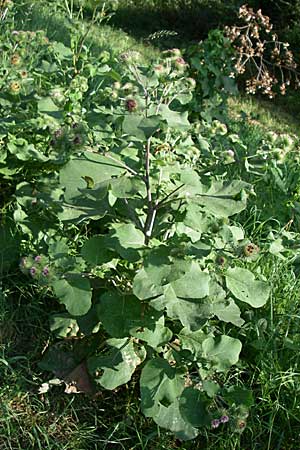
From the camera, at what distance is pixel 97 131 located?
2537 mm

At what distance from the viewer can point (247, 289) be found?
7.63ft

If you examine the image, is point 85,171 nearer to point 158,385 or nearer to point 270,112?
point 158,385

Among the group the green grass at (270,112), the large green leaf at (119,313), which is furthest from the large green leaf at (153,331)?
the green grass at (270,112)

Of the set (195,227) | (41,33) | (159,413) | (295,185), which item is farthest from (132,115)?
(295,185)

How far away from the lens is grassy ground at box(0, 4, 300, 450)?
90.0 inches

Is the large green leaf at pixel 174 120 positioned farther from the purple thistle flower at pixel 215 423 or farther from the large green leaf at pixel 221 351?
the purple thistle flower at pixel 215 423

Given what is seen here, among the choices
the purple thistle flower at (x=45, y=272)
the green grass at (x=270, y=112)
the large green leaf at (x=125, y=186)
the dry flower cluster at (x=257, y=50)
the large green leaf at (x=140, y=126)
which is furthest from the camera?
the green grass at (x=270, y=112)

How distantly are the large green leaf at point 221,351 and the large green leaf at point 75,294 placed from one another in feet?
1.32

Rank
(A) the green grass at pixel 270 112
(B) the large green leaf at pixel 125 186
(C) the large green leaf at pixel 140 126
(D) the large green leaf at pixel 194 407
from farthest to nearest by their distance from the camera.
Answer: (A) the green grass at pixel 270 112 → (D) the large green leaf at pixel 194 407 → (B) the large green leaf at pixel 125 186 → (C) the large green leaf at pixel 140 126

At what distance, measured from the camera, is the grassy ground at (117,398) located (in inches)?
90.0

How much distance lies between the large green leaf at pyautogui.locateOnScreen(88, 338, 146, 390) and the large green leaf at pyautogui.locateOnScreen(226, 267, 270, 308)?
1.18ft

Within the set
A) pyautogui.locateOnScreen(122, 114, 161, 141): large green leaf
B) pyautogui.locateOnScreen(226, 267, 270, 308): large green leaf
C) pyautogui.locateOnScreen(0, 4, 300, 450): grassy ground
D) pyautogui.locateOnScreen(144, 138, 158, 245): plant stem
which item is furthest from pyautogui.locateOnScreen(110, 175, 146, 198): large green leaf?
pyautogui.locateOnScreen(0, 4, 300, 450): grassy ground

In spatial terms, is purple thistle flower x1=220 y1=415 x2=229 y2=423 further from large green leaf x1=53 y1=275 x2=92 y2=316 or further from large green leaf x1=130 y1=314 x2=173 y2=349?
large green leaf x1=53 y1=275 x2=92 y2=316

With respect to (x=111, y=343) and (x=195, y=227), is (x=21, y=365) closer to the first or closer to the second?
(x=111, y=343)
